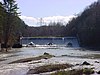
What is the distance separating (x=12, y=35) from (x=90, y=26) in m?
52.8

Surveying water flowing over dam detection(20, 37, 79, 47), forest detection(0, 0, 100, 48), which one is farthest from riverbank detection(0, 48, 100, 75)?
water flowing over dam detection(20, 37, 79, 47)

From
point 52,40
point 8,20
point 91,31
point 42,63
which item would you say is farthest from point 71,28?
point 42,63

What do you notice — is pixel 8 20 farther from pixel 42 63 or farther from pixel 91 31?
pixel 42 63

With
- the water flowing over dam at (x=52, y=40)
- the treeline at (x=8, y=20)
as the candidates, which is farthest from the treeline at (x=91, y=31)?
the treeline at (x=8, y=20)

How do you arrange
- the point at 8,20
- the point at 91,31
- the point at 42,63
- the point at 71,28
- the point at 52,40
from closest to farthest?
the point at 42,63 → the point at 8,20 → the point at 91,31 → the point at 52,40 → the point at 71,28

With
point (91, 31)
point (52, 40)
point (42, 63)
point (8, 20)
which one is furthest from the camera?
point (52, 40)

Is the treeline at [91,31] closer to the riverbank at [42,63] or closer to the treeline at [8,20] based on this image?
the treeline at [8,20]

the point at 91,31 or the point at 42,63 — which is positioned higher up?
the point at 91,31

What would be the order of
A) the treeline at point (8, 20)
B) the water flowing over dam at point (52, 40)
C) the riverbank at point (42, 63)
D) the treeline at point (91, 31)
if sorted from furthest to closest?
the water flowing over dam at point (52, 40) < the treeline at point (91, 31) < the treeline at point (8, 20) < the riverbank at point (42, 63)

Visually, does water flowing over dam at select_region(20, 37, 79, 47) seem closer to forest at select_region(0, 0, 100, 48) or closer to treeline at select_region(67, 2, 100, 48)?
forest at select_region(0, 0, 100, 48)

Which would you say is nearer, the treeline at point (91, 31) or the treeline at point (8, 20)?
the treeline at point (8, 20)

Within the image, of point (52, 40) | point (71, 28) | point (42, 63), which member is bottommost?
point (42, 63)

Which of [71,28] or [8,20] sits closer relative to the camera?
[8,20]

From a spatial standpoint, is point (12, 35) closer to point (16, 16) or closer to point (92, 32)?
point (16, 16)
